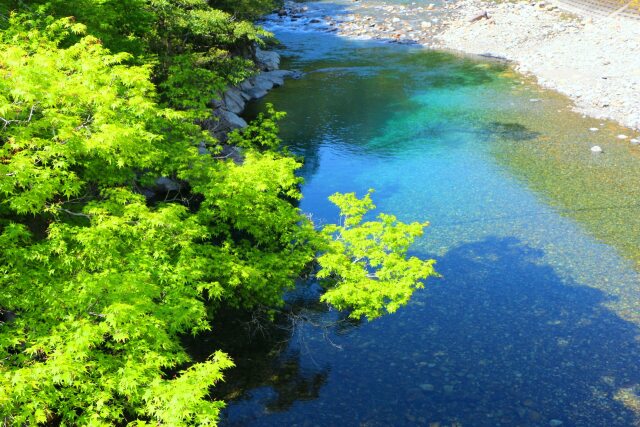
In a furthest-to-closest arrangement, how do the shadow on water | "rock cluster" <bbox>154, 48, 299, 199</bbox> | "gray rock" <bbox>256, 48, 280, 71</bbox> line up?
"gray rock" <bbox>256, 48, 280, 71</bbox> → "rock cluster" <bbox>154, 48, 299, 199</bbox> → the shadow on water

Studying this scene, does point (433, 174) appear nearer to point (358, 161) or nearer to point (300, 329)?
point (358, 161)

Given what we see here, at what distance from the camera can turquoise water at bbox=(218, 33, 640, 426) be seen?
45.2 feet

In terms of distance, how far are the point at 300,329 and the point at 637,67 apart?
33616 mm

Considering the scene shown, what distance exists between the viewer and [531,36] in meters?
51.0

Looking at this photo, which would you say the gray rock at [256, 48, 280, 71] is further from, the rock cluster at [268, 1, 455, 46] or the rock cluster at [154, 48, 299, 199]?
the rock cluster at [268, 1, 455, 46]

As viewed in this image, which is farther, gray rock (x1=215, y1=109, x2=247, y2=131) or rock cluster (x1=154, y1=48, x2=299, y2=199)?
gray rock (x1=215, y1=109, x2=247, y2=131)

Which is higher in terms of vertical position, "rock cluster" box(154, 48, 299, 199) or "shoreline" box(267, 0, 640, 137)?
"shoreline" box(267, 0, 640, 137)

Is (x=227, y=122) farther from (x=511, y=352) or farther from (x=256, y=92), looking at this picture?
(x=511, y=352)

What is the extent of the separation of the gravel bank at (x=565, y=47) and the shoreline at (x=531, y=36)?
0.19 feet

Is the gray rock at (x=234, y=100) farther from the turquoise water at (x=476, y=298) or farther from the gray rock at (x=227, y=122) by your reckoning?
the turquoise water at (x=476, y=298)

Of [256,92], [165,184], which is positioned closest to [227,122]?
[165,184]

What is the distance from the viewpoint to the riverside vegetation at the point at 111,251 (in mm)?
8577

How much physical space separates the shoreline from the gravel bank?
57 millimetres

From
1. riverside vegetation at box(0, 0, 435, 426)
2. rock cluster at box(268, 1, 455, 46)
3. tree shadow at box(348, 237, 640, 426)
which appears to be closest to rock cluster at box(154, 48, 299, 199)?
riverside vegetation at box(0, 0, 435, 426)
